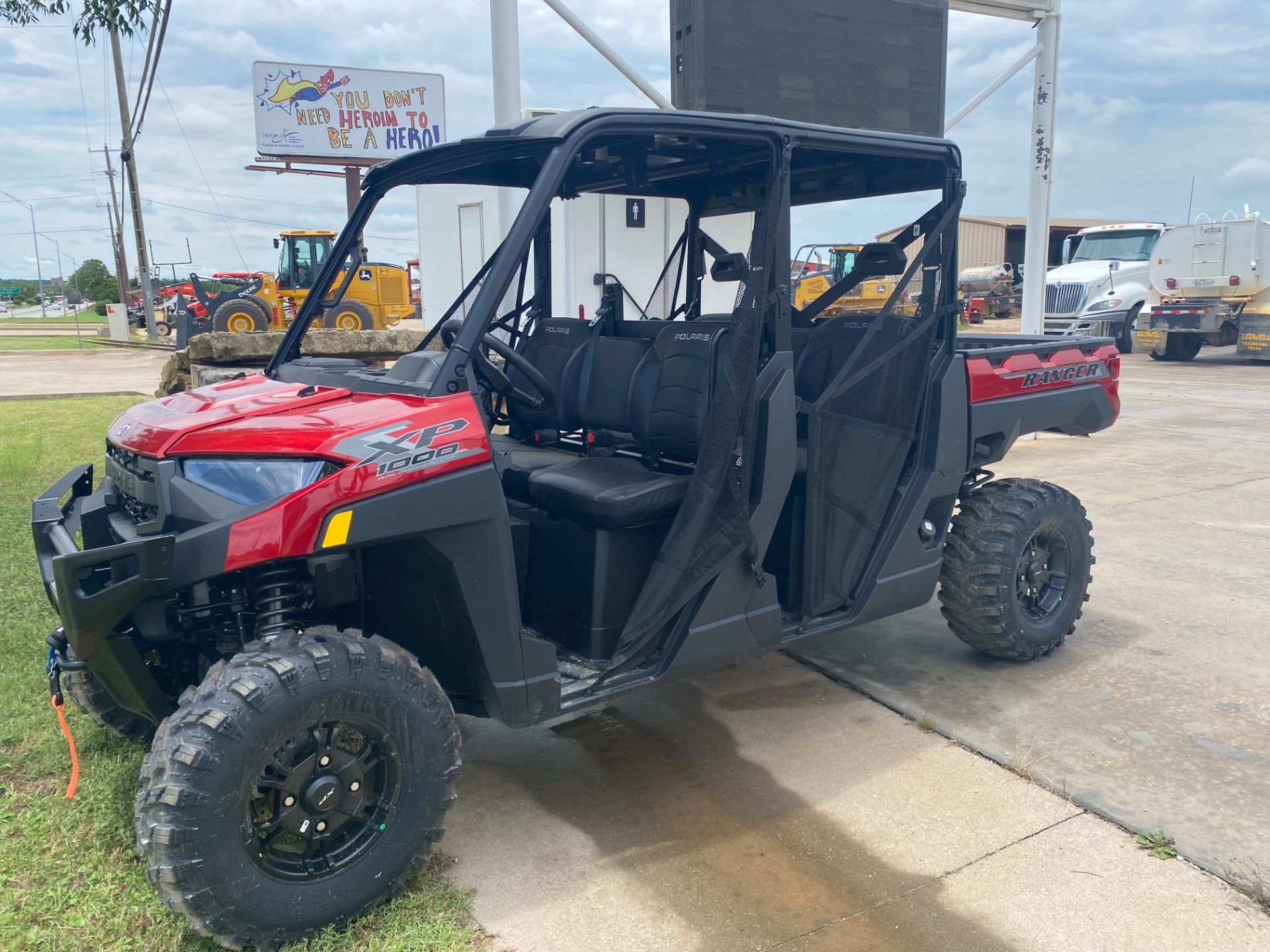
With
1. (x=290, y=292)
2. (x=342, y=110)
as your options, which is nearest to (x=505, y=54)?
(x=290, y=292)

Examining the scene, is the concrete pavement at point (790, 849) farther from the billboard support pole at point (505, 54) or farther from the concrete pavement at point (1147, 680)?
the billboard support pole at point (505, 54)

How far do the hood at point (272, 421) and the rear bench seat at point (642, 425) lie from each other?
0.67 m

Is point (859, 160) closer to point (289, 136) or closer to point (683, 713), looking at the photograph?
point (683, 713)

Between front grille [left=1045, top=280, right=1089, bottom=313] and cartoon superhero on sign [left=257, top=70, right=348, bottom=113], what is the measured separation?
836 inches

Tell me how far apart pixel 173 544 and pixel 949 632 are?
3808 millimetres

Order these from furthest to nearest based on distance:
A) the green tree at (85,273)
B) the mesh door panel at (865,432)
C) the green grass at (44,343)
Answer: the green tree at (85,273) → the green grass at (44,343) → the mesh door panel at (865,432)

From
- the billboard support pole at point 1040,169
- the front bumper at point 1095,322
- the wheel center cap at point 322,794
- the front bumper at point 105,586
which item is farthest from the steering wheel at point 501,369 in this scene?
the front bumper at point 1095,322

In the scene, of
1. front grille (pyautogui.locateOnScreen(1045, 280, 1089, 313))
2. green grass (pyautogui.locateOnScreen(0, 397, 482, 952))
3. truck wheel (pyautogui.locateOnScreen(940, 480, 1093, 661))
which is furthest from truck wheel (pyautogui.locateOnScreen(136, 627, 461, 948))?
front grille (pyautogui.locateOnScreen(1045, 280, 1089, 313))

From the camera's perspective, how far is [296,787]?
2.63m

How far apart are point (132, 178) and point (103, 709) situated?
102 feet

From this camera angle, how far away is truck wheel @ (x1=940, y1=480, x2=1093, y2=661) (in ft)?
14.3

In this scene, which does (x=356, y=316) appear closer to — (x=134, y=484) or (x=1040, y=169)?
(x=1040, y=169)

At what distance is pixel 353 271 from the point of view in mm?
4098

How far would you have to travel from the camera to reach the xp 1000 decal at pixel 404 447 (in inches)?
105
